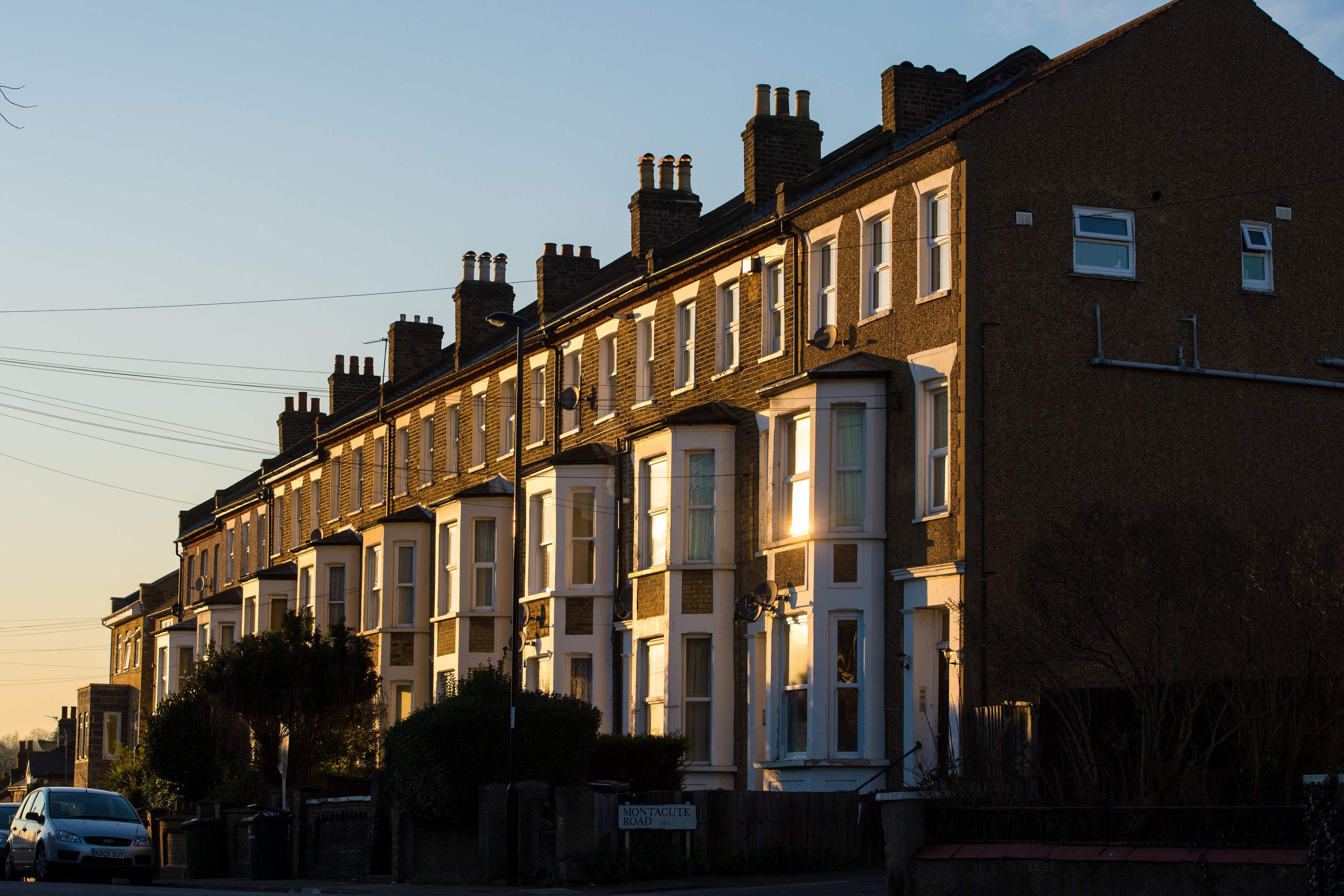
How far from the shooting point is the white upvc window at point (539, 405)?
3862 centimetres

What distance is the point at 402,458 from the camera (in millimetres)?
45906

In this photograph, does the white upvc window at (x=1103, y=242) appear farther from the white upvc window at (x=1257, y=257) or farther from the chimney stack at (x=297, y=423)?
the chimney stack at (x=297, y=423)

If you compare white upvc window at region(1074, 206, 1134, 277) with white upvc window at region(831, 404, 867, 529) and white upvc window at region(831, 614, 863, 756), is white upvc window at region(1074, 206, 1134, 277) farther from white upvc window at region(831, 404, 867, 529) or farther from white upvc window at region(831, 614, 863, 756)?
white upvc window at region(831, 614, 863, 756)

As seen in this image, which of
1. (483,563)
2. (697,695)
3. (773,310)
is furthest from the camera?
(483,563)

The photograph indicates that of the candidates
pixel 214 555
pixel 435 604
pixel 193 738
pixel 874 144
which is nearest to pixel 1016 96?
pixel 874 144

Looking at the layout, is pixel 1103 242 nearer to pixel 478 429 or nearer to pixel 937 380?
pixel 937 380

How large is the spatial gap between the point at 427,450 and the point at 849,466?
62.8 feet

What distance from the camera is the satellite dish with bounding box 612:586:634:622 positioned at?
109ft

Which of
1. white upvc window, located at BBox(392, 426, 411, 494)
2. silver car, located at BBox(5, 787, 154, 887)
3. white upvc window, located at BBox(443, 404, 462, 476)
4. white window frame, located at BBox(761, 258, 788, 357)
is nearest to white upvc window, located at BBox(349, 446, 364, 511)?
white upvc window, located at BBox(392, 426, 411, 494)

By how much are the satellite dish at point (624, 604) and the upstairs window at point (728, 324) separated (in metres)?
4.61

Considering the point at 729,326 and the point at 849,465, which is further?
the point at 729,326

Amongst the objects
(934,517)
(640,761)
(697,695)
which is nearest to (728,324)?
(697,695)

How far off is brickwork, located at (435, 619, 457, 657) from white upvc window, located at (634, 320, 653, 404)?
8020 millimetres

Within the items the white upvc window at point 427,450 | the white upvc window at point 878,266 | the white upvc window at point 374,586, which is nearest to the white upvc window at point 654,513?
the white upvc window at point 878,266
